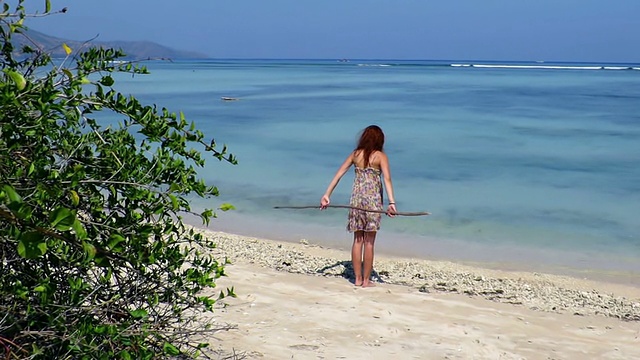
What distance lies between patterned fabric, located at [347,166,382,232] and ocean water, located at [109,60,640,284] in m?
3.03

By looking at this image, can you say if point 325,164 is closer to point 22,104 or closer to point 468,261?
point 468,261

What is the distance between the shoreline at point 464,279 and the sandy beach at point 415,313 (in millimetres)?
15

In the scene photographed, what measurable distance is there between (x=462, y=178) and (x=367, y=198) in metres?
10.7

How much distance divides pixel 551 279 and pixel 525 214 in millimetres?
4619

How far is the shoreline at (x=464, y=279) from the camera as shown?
25.7ft

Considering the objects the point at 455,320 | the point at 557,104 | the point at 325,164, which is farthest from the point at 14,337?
the point at 557,104

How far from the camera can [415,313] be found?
688 centimetres

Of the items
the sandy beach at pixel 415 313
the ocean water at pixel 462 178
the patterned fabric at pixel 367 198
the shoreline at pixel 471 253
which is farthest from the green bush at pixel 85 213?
the ocean water at pixel 462 178

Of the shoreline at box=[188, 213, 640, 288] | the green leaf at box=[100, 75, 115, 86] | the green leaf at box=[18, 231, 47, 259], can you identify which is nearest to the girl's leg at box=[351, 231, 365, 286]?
the shoreline at box=[188, 213, 640, 288]

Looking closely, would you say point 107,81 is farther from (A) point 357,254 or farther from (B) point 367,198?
(A) point 357,254

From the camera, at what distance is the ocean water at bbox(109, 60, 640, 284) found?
11.4 meters

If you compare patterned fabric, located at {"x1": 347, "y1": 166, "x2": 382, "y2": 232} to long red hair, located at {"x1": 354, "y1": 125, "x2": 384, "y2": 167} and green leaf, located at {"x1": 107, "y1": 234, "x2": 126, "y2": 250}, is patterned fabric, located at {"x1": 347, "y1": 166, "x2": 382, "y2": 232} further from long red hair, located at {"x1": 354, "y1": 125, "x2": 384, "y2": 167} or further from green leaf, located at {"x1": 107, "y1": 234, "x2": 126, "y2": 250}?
green leaf, located at {"x1": 107, "y1": 234, "x2": 126, "y2": 250}

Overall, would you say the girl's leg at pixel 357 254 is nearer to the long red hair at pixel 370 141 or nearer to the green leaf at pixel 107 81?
the long red hair at pixel 370 141

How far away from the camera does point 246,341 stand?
577cm
